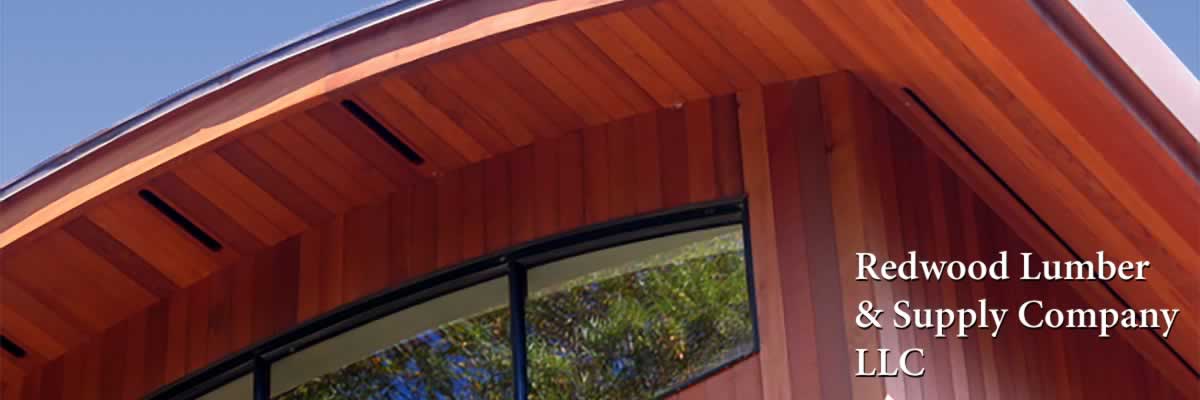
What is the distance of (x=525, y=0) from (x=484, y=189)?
5.61ft

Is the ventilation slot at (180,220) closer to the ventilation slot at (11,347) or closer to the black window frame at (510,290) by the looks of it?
the black window frame at (510,290)

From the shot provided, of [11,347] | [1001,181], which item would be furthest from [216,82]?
[1001,181]

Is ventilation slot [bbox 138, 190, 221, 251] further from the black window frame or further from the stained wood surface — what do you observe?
the stained wood surface

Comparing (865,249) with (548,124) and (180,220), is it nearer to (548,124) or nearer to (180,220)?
(548,124)

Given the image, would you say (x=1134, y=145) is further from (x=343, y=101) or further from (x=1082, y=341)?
(x=343, y=101)

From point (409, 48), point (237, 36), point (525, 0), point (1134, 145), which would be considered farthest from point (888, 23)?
point (237, 36)

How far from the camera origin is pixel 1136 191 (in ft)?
15.9

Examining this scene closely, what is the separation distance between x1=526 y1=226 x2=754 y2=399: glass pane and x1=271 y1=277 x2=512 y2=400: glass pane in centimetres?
19

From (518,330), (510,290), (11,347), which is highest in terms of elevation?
(11,347)

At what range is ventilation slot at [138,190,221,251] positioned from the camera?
21.7 feet

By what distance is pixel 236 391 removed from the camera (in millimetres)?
6895

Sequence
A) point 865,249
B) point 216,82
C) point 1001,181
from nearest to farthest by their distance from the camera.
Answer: point 865,249
point 216,82
point 1001,181

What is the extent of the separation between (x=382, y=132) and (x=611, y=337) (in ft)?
4.28

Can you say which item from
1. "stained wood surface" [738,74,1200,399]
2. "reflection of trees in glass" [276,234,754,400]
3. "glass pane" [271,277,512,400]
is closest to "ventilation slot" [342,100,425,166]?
"glass pane" [271,277,512,400]
